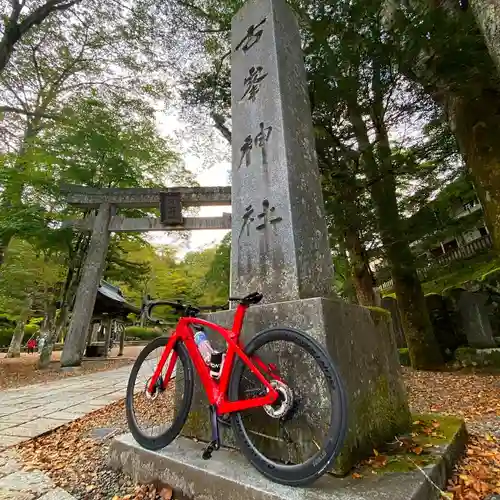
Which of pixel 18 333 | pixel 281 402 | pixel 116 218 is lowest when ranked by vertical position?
pixel 281 402

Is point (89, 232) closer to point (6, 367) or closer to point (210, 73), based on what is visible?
point (6, 367)

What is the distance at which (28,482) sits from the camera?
2.03 metres

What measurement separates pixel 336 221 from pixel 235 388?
4.81 m

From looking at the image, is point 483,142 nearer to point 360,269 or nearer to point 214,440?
point 360,269

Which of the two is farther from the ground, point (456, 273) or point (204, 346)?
point (456, 273)

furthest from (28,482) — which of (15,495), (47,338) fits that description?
(47,338)

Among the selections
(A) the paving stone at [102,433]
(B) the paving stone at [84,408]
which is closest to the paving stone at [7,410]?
(B) the paving stone at [84,408]

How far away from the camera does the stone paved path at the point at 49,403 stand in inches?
133

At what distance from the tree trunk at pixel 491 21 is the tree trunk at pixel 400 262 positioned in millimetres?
2860

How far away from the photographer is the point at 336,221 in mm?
5973

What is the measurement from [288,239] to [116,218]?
9244mm

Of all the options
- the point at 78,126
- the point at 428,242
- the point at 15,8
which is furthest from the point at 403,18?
the point at 15,8

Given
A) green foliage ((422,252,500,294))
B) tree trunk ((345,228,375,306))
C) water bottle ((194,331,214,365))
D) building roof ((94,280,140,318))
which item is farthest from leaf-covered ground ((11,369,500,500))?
building roof ((94,280,140,318))

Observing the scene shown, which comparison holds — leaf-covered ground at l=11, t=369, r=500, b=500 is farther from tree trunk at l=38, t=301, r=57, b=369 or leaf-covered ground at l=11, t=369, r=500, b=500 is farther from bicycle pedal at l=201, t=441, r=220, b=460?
tree trunk at l=38, t=301, r=57, b=369
